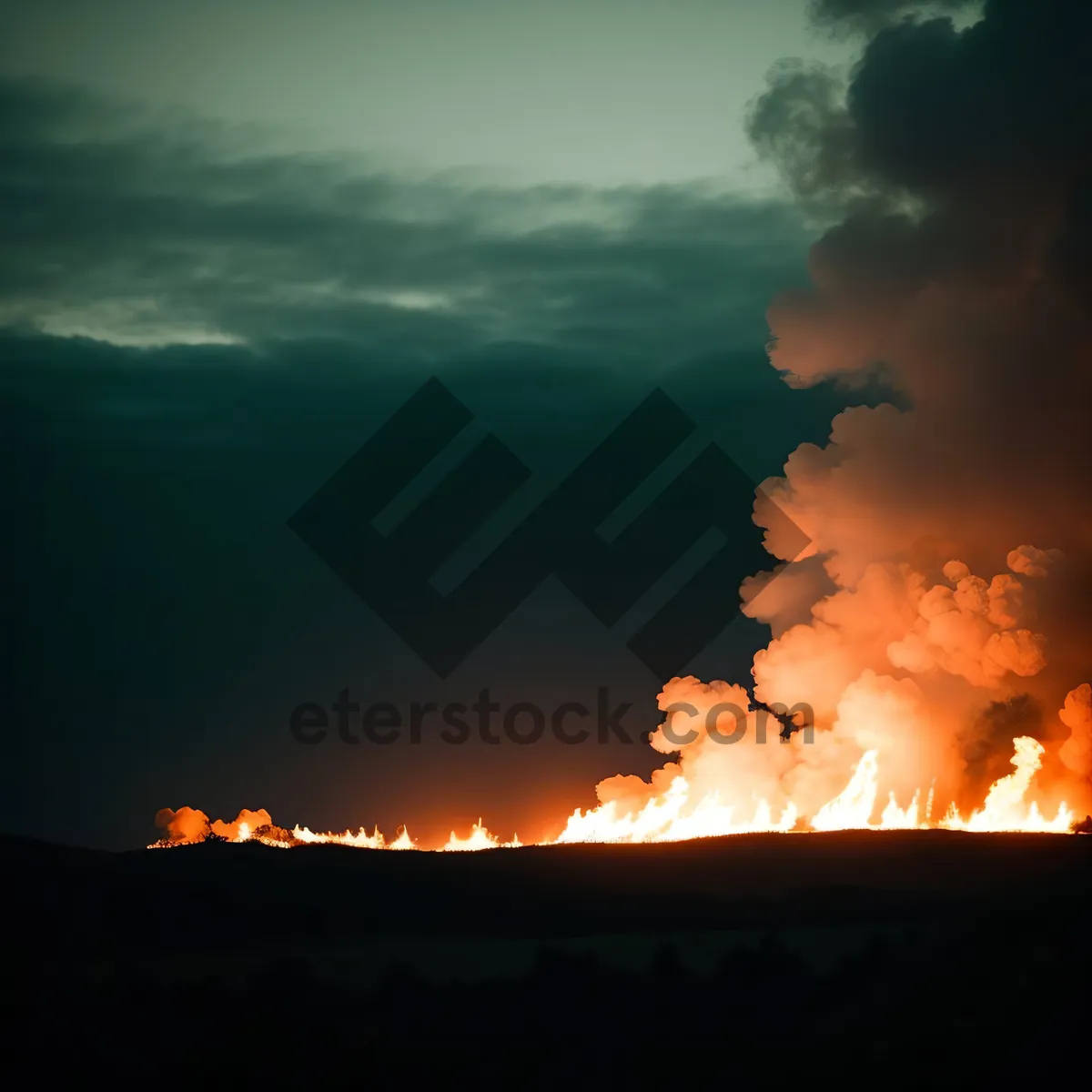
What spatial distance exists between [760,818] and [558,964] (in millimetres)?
26765

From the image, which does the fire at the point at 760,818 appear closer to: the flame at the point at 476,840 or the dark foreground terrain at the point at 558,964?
the flame at the point at 476,840

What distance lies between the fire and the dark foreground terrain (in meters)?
7.87

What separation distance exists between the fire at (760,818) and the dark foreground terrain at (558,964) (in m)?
7.87

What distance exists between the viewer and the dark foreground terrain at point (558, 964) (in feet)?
69.0

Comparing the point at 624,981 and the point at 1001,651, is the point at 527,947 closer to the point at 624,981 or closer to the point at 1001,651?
the point at 624,981

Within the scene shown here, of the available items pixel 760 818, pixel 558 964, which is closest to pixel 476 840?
pixel 760 818

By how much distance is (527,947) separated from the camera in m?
30.1

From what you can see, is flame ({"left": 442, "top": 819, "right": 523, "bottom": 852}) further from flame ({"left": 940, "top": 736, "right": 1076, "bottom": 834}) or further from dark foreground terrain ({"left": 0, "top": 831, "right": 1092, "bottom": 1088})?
flame ({"left": 940, "top": 736, "right": 1076, "bottom": 834})

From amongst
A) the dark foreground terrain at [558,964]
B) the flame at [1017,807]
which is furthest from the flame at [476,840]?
the flame at [1017,807]

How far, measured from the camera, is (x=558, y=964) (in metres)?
26.8

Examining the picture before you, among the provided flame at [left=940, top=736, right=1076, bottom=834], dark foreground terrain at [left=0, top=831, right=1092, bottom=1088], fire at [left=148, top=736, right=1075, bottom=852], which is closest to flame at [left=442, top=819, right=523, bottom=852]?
fire at [left=148, top=736, right=1075, bottom=852]

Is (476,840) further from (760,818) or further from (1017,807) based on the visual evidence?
(1017,807)

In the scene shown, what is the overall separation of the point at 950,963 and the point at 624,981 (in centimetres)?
560

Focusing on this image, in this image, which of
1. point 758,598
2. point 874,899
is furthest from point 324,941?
point 758,598
